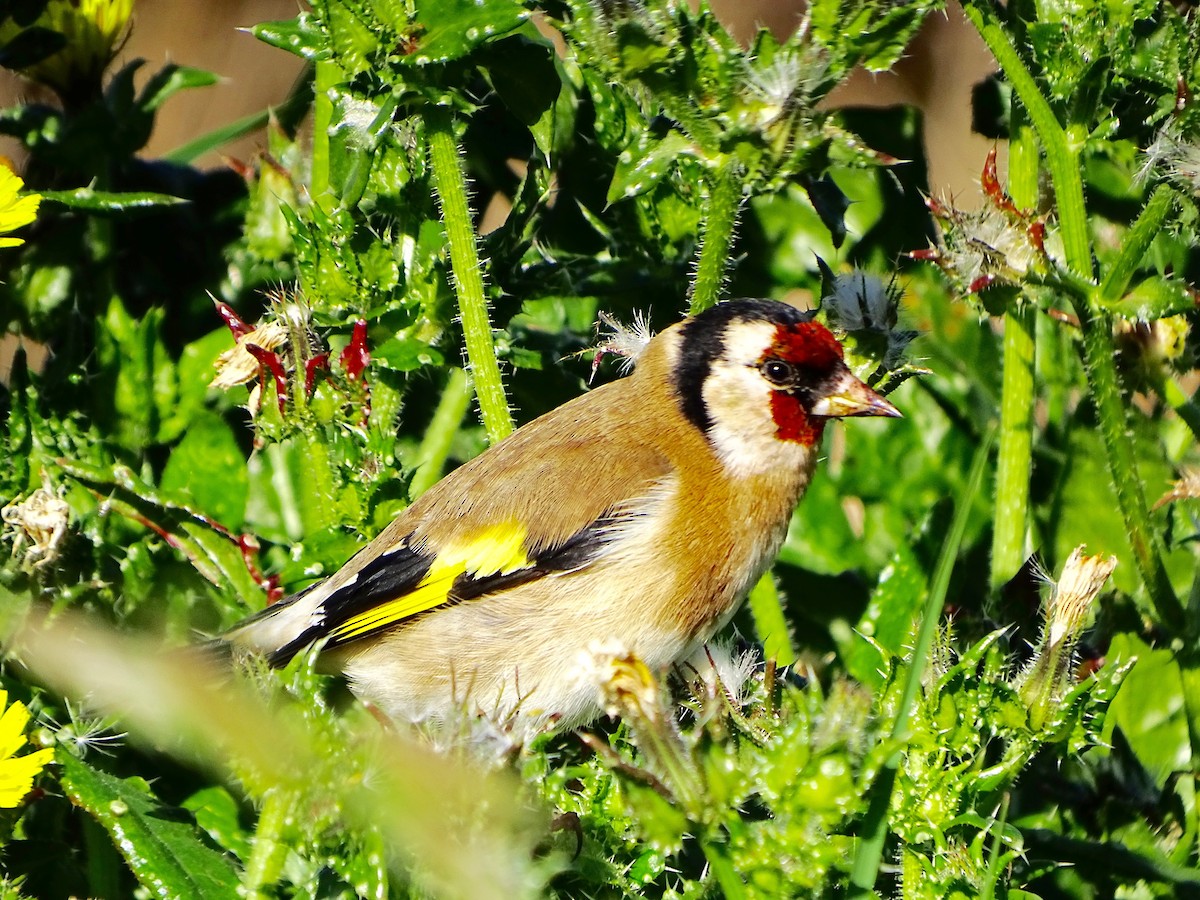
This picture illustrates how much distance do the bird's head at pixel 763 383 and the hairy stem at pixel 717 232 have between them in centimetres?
3

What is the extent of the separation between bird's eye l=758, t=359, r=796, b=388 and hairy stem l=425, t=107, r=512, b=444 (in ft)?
1.41

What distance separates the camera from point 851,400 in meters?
2.17

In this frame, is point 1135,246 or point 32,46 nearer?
point 1135,246

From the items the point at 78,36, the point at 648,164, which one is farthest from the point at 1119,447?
the point at 78,36

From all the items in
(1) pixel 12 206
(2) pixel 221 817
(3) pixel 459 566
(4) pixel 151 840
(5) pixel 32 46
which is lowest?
(2) pixel 221 817

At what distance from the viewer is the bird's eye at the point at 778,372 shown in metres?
2.23

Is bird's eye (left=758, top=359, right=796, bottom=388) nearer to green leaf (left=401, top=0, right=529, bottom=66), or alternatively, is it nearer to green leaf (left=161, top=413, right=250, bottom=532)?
green leaf (left=401, top=0, right=529, bottom=66)

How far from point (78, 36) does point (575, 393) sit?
1075mm

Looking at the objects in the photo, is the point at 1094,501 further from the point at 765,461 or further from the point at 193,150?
the point at 193,150

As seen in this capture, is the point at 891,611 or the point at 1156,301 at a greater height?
the point at 1156,301

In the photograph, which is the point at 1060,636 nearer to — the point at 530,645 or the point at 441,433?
the point at 530,645

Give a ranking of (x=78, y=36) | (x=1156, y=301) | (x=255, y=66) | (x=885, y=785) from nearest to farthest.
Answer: (x=885, y=785), (x=1156, y=301), (x=78, y=36), (x=255, y=66)

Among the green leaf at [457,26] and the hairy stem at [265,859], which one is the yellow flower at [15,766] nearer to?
the hairy stem at [265,859]

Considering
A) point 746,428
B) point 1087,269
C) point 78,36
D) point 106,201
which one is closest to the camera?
point 1087,269
